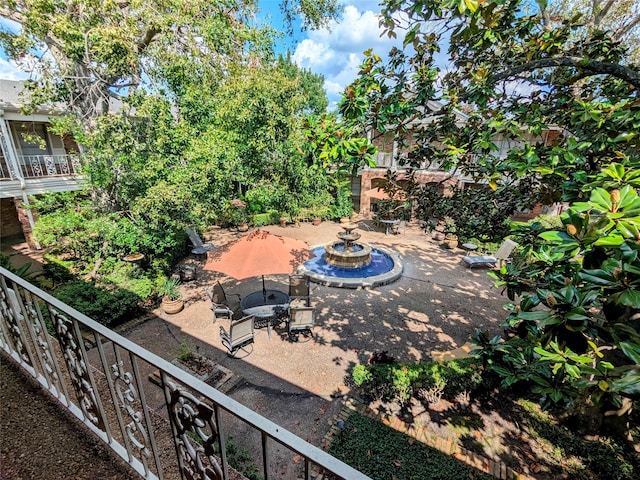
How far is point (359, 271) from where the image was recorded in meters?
13.3

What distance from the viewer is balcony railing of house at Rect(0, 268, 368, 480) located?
1204 mm

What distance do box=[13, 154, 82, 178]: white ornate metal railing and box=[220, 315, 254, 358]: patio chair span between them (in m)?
12.8

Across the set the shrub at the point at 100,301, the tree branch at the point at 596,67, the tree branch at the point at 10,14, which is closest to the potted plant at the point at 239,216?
the shrub at the point at 100,301

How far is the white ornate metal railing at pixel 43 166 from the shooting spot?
1403 centimetres

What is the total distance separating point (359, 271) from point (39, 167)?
16579mm

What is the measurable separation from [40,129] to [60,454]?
785 inches

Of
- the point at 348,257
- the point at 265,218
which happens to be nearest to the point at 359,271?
the point at 348,257

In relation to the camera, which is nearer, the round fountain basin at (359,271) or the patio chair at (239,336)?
the patio chair at (239,336)

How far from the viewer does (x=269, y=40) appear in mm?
9664

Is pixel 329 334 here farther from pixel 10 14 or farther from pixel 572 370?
pixel 10 14

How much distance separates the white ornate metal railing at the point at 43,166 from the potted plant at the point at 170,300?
9.16 metres

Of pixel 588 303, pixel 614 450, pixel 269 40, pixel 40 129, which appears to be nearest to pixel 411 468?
pixel 614 450

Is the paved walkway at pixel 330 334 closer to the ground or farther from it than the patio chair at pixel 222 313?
closer to the ground

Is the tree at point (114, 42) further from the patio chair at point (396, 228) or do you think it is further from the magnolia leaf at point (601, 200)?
the patio chair at point (396, 228)
